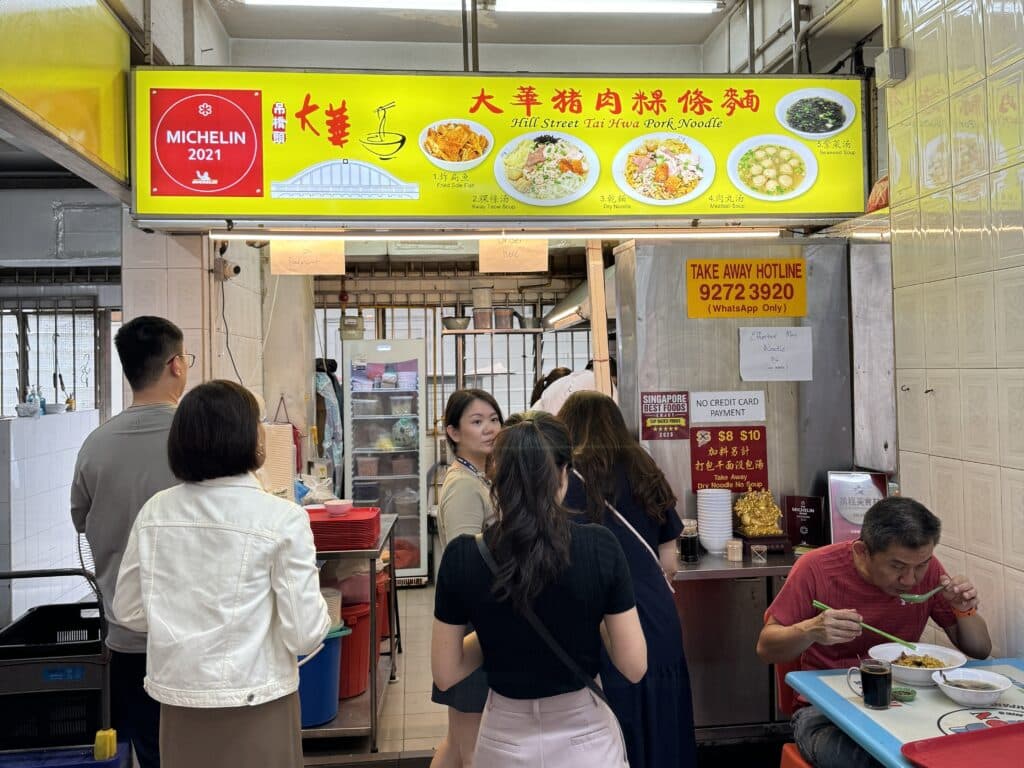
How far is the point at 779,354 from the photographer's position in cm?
420

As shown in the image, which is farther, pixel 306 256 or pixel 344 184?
pixel 306 256

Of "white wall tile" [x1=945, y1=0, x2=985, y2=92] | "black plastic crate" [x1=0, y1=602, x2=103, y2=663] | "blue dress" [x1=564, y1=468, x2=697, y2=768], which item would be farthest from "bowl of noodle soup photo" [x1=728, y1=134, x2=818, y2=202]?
"black plastic crate" [x1=0, y1=602, x2=103, y2=663]

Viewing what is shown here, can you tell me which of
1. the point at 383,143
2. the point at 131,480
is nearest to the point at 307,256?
the point at 383,143

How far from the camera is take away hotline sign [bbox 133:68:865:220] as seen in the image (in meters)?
3.71

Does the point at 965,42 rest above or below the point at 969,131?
above

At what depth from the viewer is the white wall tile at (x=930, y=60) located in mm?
2791

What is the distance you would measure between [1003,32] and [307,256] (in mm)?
2928

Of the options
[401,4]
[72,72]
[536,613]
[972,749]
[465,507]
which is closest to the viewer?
[972,749]

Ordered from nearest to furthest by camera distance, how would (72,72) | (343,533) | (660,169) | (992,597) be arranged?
(992,597), (72,72), (660,169), (343,533)

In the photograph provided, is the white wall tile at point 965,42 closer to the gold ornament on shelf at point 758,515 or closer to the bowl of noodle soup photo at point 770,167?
the bowl of noodle soup photo at point 770,167

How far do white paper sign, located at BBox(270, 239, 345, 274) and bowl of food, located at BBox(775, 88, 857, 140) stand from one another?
228 centimetres

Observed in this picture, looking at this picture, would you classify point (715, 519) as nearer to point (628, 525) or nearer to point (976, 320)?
point (628, 525)

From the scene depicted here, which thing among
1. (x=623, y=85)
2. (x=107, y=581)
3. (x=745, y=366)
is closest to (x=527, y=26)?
(x=623, y=85)

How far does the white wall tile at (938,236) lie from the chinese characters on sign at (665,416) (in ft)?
4.81
